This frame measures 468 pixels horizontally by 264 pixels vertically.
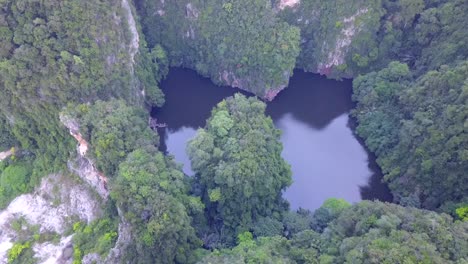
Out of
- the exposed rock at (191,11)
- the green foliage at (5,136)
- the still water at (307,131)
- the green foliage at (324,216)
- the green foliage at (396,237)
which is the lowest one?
the green foliage at (396,237)

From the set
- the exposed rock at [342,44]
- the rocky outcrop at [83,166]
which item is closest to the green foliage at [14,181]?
the rocky outcrop at [83,166]

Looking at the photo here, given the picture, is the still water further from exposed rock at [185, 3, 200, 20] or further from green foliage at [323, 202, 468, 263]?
green foliage at [323, 202, 468, 263]

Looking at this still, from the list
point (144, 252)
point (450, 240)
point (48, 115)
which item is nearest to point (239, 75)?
point (48, 115)

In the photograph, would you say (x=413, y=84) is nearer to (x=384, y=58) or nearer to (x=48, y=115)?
(x=384, y=58)

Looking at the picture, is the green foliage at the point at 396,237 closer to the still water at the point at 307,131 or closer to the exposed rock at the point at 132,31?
the still water at the point at 307,131

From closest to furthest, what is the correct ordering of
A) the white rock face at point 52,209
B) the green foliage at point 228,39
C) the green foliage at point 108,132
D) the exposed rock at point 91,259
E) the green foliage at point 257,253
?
the green foliage at point 257,253, the exposed rock at point 91,259, the green foliage at point 108,132, the white rock face at point 52,209, the green foliage at point 228,39

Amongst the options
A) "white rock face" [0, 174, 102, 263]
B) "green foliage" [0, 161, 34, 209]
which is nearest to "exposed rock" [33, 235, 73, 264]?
"white rock face" [0, 174, 102, 263]

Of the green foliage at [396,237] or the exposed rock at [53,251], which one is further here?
the exposed rock at [53,251]
